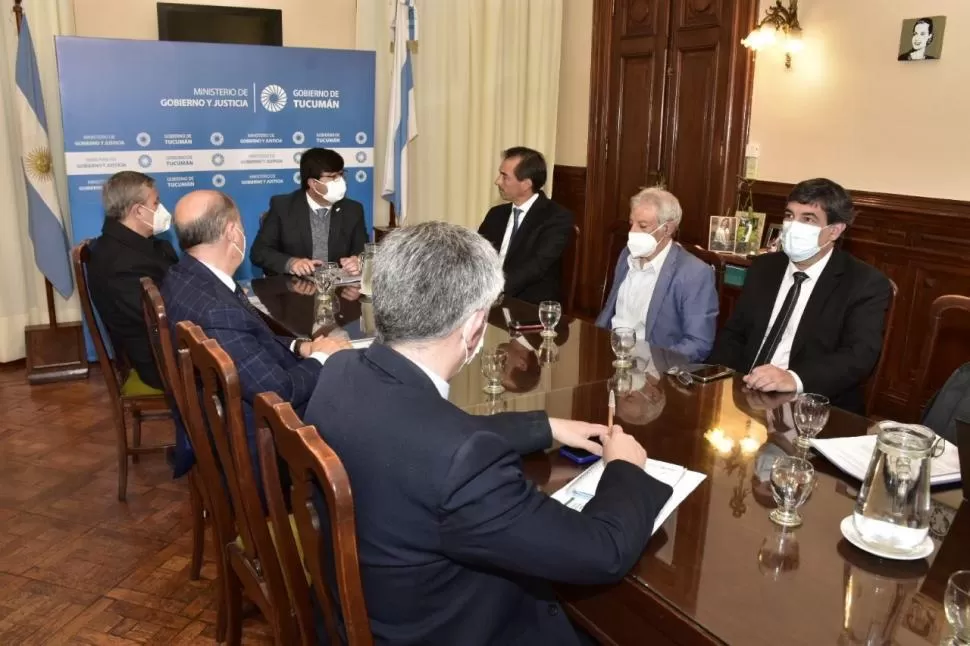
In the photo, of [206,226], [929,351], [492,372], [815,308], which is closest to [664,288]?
[815,308]

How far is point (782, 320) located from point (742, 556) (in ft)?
5.06

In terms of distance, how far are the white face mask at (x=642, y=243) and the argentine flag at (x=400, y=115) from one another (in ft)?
9.65

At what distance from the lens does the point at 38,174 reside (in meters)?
4.52

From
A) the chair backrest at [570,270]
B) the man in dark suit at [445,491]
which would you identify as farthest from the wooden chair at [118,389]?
the man in dark suit at [445,491]

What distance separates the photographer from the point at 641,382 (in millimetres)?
2199

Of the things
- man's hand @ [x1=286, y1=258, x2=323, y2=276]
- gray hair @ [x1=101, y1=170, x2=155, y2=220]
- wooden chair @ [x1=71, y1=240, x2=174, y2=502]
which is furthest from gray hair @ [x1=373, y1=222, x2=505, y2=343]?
man's hand @ [x1=286, y1=258, x2=323, y2=276]

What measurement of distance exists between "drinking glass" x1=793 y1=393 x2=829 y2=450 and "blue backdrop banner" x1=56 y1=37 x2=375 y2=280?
4.00 metres

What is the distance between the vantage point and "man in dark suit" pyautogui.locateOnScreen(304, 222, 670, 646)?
1141 mm

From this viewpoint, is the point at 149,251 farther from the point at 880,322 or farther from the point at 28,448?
the point at 880,322

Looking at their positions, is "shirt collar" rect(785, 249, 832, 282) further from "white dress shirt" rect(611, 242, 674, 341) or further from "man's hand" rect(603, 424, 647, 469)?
"man's hand" rect(603, 424, 647, 469)

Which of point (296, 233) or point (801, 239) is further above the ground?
point (801, 239)

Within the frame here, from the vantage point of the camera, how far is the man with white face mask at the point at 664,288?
9.23 ft

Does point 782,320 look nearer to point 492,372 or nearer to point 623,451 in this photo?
point 492,372

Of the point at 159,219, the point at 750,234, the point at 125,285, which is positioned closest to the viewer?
the point at 125,285
